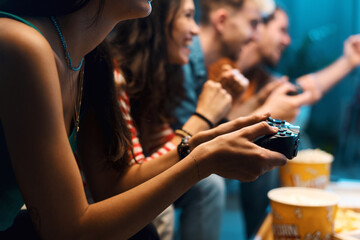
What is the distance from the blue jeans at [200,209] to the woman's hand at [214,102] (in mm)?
229

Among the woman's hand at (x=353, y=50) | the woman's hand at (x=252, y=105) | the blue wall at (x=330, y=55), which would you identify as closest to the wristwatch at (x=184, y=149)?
the woman's hand at (x=252, y=105)

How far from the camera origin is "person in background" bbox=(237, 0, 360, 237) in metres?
1.21

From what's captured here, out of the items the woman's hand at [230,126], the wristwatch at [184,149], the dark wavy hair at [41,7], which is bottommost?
the wristwatch at [184,149]

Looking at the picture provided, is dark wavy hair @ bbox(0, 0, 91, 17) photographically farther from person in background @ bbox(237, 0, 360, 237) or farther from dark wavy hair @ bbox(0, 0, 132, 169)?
person in background @ bbox(237, 0, 360, 237)

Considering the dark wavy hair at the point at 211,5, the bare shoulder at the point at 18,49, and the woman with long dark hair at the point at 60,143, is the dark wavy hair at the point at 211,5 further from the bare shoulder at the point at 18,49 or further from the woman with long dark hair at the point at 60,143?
the bare shoulder at the point at 18,49

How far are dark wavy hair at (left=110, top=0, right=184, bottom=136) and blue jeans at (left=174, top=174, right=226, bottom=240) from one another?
0.73 ft

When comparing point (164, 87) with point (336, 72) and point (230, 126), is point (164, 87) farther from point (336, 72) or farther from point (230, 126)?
point (336, 72)

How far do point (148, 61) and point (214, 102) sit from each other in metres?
0.24

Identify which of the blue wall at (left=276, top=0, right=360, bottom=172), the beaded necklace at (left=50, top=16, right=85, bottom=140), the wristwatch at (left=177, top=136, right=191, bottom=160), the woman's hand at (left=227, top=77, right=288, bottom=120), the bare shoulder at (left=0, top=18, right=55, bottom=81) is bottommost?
the blue wall at (left=276, top=0, right=360, bottom=172)

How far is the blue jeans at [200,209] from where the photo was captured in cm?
112

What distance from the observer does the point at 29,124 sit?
1.65ft

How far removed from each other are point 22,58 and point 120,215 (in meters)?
0.24

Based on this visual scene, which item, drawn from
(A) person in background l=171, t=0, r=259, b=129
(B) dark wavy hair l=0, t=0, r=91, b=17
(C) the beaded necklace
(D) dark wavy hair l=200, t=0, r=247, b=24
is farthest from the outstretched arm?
(B) dark wavy hair l=0, t=0, r=91, b=17

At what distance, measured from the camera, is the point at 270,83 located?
1.89 meters
